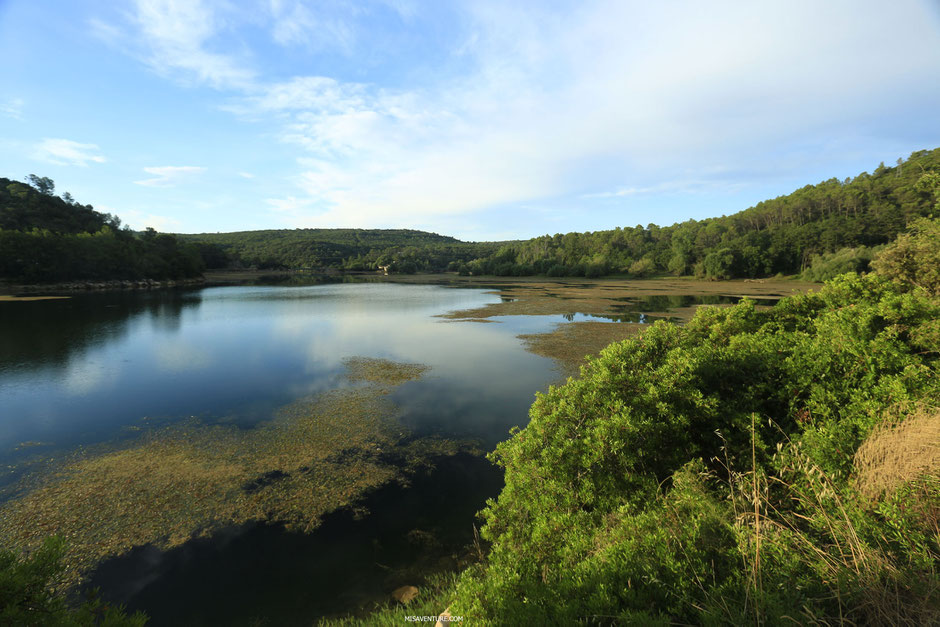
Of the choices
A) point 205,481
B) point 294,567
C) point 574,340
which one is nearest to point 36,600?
point 294,567

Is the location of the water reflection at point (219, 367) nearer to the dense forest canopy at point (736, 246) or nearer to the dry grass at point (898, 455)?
the dry grass at point (898, 455)

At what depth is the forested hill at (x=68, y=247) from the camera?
2468 inches

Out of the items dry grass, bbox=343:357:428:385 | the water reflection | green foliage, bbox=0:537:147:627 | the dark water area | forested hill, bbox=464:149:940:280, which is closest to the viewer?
green foliage, bbox=0:537:147:627

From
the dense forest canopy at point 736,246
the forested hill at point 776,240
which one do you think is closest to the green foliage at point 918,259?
the dense forest canopy at point 736,246

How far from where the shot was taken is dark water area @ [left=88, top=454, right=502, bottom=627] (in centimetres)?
627

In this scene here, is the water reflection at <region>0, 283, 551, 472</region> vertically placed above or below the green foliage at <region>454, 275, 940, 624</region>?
below

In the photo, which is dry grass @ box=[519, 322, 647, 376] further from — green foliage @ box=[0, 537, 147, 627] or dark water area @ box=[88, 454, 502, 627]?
green foliage @ box=[0, 537, 147, 627]

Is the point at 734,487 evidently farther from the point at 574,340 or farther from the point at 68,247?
the point at 68,247

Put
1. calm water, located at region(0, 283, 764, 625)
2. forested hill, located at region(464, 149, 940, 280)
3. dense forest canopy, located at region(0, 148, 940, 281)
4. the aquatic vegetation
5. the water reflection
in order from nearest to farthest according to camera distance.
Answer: calm water, located at region(0, 283, 764, 625) → the aquatic vegetation → the water reflection → dense forest canopy, located at region(0, 148, 940, 281) → forested hill, located at region(464, 149, 940, 280)

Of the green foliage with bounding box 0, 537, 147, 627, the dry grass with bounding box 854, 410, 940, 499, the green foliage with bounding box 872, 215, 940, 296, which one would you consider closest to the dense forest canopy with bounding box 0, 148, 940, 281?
the green foliage with bounding box 872, 215, 940, 296

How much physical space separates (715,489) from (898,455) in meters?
2.17

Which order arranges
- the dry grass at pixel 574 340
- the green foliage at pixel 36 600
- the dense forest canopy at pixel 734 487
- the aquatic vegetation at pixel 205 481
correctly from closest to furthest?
the green foliage at pixel 36 600 < the dense forest canopy at pixel 734 487 < the aquatic vegetation at pixel 205 481 < the dry grass at pixel 574 340

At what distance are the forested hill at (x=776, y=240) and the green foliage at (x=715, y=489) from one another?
76228 mm

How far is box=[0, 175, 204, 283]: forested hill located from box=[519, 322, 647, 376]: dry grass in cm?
8540
